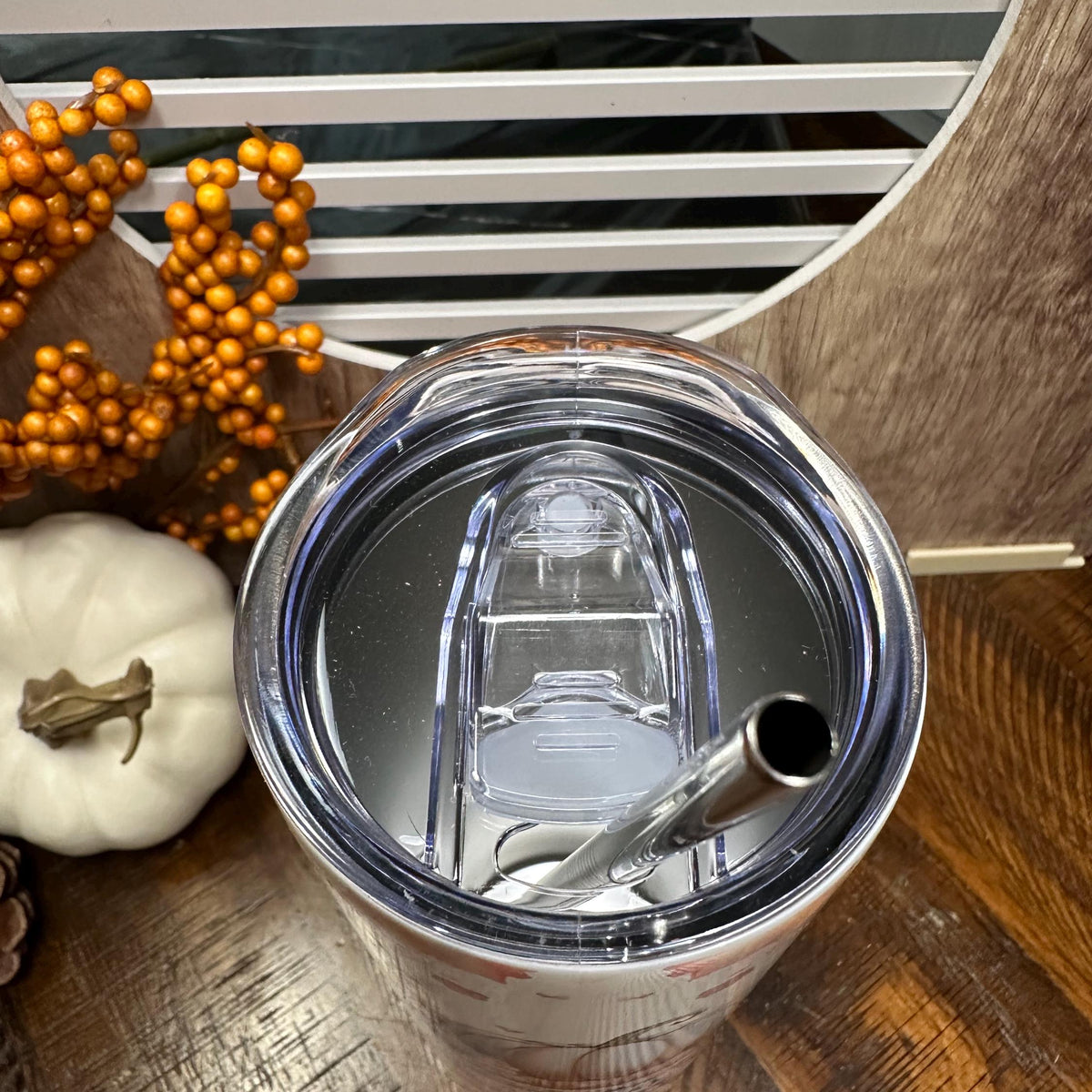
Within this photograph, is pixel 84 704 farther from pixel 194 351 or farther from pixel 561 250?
pixel 561 250

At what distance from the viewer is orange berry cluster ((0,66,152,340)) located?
16.0 inches

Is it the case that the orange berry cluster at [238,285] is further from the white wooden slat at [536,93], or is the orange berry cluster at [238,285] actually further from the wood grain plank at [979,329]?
the wood grain plank at [979,329]

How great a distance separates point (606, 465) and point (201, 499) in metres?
0.26

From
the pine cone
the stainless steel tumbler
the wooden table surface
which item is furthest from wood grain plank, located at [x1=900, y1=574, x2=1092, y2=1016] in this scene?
the pine cone

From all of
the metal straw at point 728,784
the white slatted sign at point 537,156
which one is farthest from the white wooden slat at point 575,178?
the metal straw at point 728,784

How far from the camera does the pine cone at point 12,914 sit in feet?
1.61

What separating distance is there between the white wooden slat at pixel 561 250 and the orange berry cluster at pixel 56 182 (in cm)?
8

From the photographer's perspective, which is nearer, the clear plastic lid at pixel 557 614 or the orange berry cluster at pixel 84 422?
the clear plastic lid at pixel 557 614

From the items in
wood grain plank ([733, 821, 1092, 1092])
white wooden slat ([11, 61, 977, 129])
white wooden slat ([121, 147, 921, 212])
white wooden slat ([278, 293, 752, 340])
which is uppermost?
white wooden slat ([11, 61, 977, 129])

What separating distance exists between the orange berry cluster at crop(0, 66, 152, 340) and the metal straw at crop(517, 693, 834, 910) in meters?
0.30

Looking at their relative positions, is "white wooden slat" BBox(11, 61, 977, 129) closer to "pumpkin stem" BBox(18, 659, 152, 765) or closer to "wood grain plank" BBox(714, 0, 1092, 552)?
"wood grain plank" BBox(714, 0, 1092, 552)

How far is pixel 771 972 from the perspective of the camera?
0.49 metres

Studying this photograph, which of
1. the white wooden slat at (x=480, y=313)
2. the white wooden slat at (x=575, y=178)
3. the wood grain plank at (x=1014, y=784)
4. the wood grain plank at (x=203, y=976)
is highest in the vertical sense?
the white wooden slat at (x=575, y=178)

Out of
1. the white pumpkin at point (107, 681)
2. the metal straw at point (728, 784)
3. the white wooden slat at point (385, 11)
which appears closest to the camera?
the metal straw at point (728, 784)
